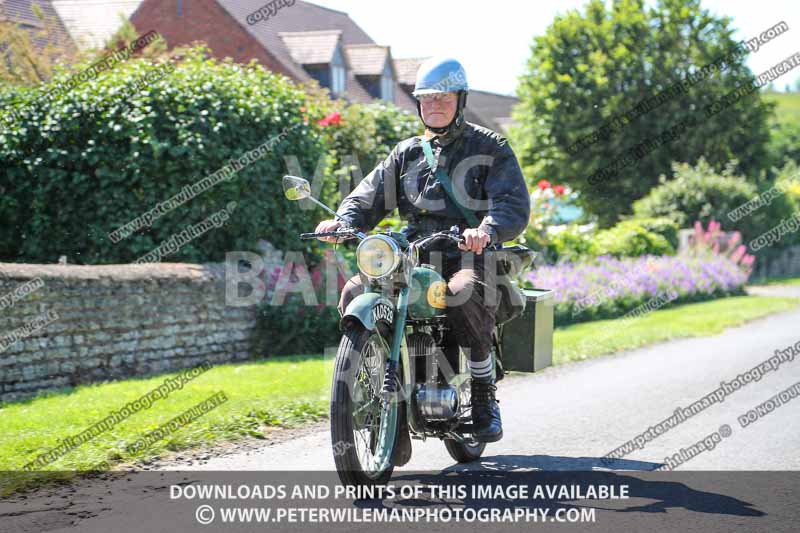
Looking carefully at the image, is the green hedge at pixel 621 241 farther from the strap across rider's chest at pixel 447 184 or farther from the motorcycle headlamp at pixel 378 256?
the motorcycle headlamp at pixel 378 256

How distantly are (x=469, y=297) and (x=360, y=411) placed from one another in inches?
36.8

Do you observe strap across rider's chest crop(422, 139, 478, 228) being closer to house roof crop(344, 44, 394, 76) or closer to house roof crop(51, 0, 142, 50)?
house roof crop(51, 0, 142, 50)

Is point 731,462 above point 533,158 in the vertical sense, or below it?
below

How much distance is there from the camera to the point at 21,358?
923 centimetres

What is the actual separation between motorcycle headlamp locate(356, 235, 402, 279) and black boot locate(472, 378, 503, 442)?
1.07m

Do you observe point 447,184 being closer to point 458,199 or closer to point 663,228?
point 458,199

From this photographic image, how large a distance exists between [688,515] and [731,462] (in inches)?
52.8

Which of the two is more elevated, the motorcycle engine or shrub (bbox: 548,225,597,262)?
shrub (bbox: 548,225,597,262)

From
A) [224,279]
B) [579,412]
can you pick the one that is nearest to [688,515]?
[579,412]

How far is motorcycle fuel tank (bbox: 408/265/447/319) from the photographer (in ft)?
17.7

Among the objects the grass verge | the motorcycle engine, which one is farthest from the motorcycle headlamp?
the grass verge

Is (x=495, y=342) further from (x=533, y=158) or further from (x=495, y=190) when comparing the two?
(x=533, y=158)

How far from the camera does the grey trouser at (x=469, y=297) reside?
554cm

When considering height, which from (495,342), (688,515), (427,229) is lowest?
(688,515)
